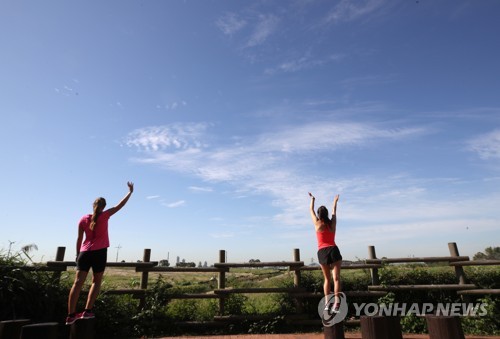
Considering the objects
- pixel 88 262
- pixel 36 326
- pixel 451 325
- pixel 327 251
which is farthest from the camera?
pixel 327 251

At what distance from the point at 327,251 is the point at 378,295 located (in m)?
3.13

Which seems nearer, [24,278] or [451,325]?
[451,325]

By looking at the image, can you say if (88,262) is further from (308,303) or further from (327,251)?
(308,303)

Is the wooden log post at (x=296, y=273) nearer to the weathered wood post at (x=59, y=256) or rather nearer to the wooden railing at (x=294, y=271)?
the wooden railing at (x=294, y=271)

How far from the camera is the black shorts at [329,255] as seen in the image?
599 centimetres

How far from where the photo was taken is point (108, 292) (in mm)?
7457

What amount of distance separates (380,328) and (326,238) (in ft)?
15.8

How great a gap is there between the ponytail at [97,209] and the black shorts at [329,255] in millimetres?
4114

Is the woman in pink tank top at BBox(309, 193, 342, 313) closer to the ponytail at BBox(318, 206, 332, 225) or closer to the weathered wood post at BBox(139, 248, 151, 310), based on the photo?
the ponytail at BBox(318, 206, 332, 225)

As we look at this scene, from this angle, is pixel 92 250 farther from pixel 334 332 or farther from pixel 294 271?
pixel 294 271

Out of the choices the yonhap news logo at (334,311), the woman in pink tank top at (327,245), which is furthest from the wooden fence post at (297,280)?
the woman in pink tank top at (327,245)

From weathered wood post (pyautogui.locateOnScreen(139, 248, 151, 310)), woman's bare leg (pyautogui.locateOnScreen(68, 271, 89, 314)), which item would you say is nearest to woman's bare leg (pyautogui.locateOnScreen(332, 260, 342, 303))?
woman's bare leg (pyautogui.locateOnScreen(68, 271, 89, 314))

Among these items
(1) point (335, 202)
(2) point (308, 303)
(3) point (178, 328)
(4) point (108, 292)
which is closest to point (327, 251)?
(1) point (335, 202)

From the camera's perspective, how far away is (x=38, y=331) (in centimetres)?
133
